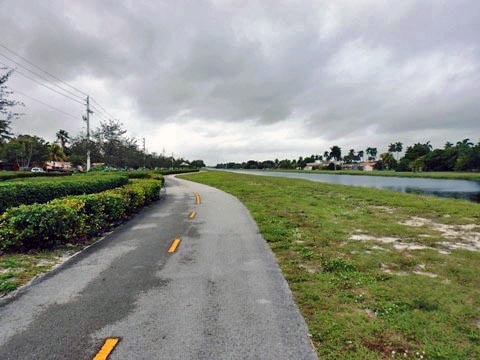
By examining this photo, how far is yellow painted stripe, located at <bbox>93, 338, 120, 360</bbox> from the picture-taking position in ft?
9.92

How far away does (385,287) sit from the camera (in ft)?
16.1

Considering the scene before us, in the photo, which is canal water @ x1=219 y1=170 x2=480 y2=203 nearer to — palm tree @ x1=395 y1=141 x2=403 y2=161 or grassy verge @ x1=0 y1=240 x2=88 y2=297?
grassy verge @ x1=0 y1=240 x2=88 y2=297

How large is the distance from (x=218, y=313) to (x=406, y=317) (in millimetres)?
2726

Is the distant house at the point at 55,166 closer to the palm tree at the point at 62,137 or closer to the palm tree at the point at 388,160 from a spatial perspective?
the palm tree at the point at 62,137

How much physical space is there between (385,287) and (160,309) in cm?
395

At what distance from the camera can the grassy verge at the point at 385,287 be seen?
A: 3.33 metres

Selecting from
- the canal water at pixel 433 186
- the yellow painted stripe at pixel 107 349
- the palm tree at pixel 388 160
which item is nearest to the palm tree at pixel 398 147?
the palm tree at pixel 388 160

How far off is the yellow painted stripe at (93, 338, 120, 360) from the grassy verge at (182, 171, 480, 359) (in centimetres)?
245

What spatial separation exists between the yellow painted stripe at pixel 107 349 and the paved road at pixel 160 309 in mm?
59

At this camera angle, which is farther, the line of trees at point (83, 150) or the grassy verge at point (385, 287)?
the line of trees at point (83, 150)

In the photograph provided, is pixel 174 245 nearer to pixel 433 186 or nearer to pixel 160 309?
pixel 160 309

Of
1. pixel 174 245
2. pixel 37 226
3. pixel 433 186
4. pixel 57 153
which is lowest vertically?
pixel 433 186

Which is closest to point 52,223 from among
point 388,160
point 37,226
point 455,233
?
point 37,226

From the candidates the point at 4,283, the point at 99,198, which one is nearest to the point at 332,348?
the point at 4,283
